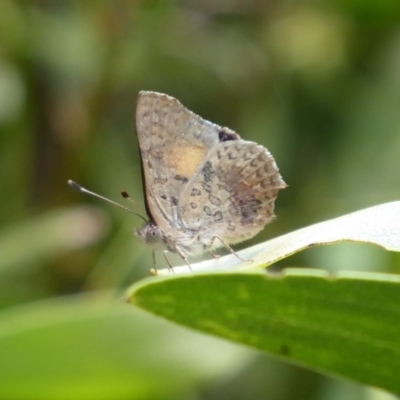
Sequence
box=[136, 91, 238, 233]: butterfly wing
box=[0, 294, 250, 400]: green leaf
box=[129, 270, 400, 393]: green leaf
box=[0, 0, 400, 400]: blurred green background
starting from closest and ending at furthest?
box=[129, 270, 400, 393]: green leaf
box=[0, 294, 250, 400]: green leaf
box=[136, 91, 238, 233]: butterfly wing
box=[0, 0, 400, 400]: blurred green background

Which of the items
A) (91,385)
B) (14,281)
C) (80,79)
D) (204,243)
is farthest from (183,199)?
(80,79)

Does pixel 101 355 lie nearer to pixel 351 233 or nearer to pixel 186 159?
pixel 186 159

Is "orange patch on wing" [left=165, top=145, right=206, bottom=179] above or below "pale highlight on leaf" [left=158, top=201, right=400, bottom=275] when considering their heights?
below

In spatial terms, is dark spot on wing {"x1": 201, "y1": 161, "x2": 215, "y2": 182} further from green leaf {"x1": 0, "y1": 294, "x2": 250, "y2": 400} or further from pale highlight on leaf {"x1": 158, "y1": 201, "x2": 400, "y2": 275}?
pale highlight on leaf {"x1": 158, "y1": 201, "x2": 400, "y2": 275}

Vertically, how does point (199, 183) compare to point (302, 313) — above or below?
below

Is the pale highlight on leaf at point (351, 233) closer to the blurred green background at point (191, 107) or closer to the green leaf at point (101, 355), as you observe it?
the green leaf at point (101, 355)

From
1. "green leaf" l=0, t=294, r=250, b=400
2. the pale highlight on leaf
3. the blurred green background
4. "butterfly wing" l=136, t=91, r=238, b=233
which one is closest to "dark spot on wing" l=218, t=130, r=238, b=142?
"butterfly wing" l=136, t=91, r=238, b=233

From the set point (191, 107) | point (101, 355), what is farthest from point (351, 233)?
point (191, 107)

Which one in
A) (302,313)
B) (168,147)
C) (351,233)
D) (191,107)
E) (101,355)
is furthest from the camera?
(191,107)
